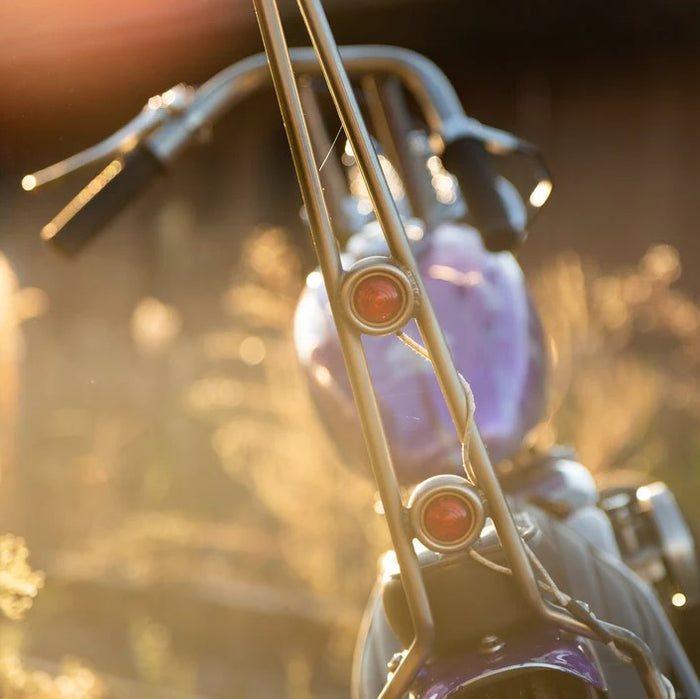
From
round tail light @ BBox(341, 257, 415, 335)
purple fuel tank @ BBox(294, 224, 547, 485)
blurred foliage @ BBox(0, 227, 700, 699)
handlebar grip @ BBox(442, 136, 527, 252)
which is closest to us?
round tail light @ BBox(341, 257, 415, 335)

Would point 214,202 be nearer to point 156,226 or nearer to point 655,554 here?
point 156,226

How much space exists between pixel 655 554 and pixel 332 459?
1.71 meters

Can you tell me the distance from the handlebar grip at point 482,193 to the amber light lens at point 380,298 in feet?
0.85

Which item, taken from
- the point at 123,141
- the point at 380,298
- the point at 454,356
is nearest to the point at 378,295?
the point at 380,298

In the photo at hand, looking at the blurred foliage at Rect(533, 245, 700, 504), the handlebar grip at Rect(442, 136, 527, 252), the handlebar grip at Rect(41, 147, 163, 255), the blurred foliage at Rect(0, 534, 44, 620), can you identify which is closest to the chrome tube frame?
the handlebar grip at Rect(442, 136, 527, 252)

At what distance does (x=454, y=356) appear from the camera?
112cm

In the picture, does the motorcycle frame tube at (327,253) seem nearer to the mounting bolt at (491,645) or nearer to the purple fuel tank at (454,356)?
the mounting bolt at (491,645)

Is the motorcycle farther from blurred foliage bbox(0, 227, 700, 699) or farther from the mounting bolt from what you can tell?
blurred foliage bbox(0, 227, 700, 699)

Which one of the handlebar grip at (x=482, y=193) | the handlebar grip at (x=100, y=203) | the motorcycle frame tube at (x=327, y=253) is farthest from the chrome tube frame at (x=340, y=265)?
the handlebar grip at (x=100, y=203)

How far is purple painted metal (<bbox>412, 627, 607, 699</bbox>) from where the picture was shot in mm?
804

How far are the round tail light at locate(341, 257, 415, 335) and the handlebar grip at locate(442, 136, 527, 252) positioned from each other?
26 centimetres

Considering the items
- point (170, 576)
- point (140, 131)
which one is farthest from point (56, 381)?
point (140, 131)

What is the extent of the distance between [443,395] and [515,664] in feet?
0.80

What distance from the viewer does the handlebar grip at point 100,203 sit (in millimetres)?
1052
